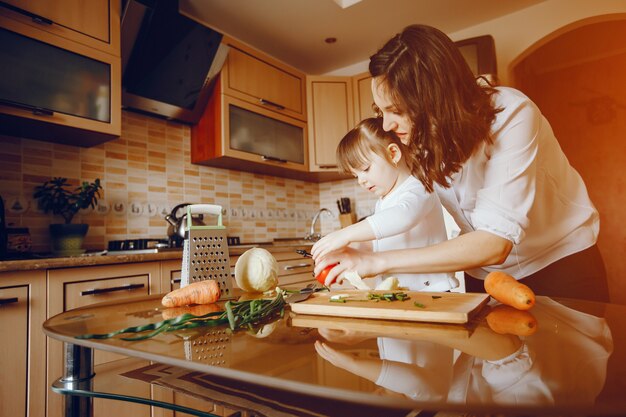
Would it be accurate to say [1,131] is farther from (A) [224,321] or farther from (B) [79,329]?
(A) [224,321]

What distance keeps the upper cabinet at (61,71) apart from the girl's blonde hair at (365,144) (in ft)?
4.07

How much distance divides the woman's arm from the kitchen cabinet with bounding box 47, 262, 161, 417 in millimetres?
871

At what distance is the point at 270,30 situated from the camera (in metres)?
3.05

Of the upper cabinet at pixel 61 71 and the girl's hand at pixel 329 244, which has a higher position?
the upper cabinet at pixel 61 71

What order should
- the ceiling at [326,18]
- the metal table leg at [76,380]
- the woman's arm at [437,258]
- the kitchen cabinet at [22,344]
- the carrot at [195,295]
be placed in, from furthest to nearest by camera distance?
the ceiling at [326,18]
the kitchen cabinet at [22,344]
the woman's arm at [437,258]
the carrot at [195,295]
the metal table leg at [76,380]

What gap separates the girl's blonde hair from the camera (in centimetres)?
146

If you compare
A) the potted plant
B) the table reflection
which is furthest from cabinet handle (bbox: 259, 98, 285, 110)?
the table reflection

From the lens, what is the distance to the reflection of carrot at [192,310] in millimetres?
709

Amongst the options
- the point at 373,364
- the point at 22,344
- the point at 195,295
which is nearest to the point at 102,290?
the point at 22,344

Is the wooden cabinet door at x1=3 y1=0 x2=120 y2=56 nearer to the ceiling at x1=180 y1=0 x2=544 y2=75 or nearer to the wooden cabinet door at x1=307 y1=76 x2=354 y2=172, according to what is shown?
the ceiling at x1=180 y1=0 x2=544 y2=75


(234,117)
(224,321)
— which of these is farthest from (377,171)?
(234,117)

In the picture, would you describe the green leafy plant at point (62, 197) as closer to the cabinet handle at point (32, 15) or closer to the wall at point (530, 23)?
the cabinet handle at point (32, 15)

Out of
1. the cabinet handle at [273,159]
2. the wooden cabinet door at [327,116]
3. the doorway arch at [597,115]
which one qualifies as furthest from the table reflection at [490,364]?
the doorway arch at [597,115]

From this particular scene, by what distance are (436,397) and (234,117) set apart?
260 centimetres
